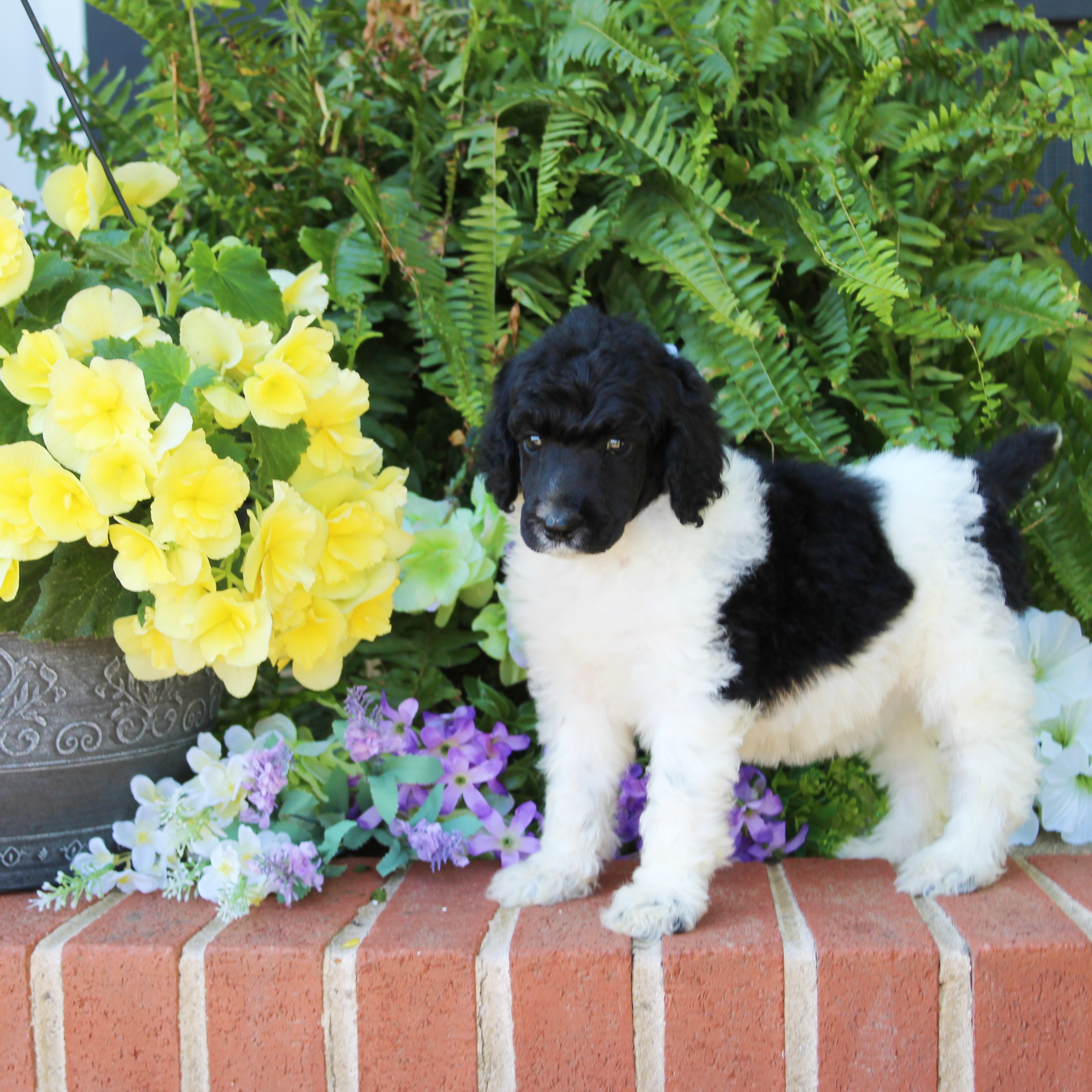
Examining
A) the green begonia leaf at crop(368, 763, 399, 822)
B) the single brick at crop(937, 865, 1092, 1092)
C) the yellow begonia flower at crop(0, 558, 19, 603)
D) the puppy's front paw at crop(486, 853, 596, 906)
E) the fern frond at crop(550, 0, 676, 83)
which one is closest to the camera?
the single brick at crop(937, 865, 1092, 1092)

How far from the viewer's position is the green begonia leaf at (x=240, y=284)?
77.2 inches

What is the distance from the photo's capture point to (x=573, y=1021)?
67.0 inches

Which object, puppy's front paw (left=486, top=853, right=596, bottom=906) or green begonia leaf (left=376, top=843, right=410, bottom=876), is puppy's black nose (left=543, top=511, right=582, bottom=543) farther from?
green begonia leaf (left=376, top=843, right=410, bottom=876)

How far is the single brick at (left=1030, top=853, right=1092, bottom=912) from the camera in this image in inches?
78.1

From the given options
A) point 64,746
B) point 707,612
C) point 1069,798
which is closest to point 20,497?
point 64,746

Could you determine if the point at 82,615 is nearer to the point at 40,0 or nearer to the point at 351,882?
the point at 351,882

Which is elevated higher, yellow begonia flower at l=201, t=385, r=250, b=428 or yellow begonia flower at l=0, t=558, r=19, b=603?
yellow begonia flower at l=201, t=385, r=250, b=428

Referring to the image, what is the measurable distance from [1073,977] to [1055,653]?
1.11m

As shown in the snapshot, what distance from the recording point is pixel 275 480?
1927 mm

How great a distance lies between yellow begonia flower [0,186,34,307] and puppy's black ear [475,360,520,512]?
0.98m

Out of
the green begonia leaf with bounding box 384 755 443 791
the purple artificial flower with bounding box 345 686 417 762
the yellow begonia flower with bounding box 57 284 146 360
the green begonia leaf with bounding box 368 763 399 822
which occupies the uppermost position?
the yellow begonia flower with bounding box 57 284 146 360

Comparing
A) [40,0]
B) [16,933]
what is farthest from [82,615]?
[40,0]

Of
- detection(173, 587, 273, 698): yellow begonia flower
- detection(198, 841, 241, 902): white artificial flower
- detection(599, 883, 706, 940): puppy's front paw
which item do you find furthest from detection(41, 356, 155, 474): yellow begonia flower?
detection(599, 883, 706, 940): puppy's front paw

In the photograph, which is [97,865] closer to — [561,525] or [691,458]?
[561,525]
